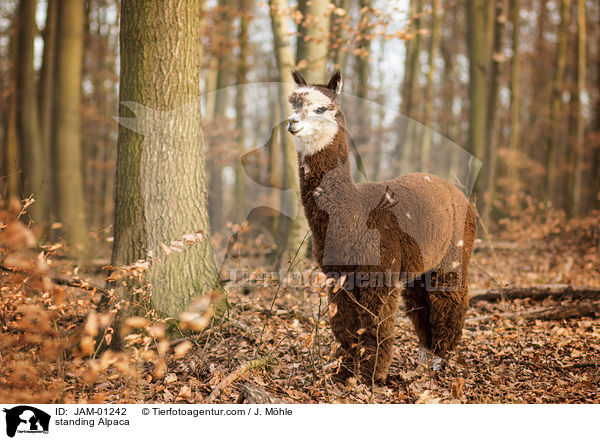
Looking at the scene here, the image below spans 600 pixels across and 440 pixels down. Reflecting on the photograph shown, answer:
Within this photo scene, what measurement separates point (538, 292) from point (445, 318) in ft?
6.69

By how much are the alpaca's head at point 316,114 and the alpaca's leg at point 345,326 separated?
118 centimetres

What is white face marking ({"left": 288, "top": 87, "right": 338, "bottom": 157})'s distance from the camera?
3564 mm

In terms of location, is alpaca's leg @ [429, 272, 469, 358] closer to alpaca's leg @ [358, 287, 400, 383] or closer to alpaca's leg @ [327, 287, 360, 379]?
alpaca's leg @ [358, 287, 400, 383]

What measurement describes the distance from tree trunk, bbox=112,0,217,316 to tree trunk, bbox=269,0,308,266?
Result: 6.16 feet

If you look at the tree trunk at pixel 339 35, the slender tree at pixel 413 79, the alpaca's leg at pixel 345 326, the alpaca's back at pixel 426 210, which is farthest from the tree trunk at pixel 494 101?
the alpaca's leg at pixel 345 326

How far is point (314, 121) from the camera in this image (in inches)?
141

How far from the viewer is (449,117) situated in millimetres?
20906

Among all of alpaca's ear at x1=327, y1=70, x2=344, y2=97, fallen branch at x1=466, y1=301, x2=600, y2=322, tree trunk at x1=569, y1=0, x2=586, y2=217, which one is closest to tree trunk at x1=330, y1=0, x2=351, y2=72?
alpaca's ear at x1=327, y1=70, x2=344, y2=97

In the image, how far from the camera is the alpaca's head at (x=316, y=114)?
140 inches

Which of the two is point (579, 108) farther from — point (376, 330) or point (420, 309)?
point (376, 330)
